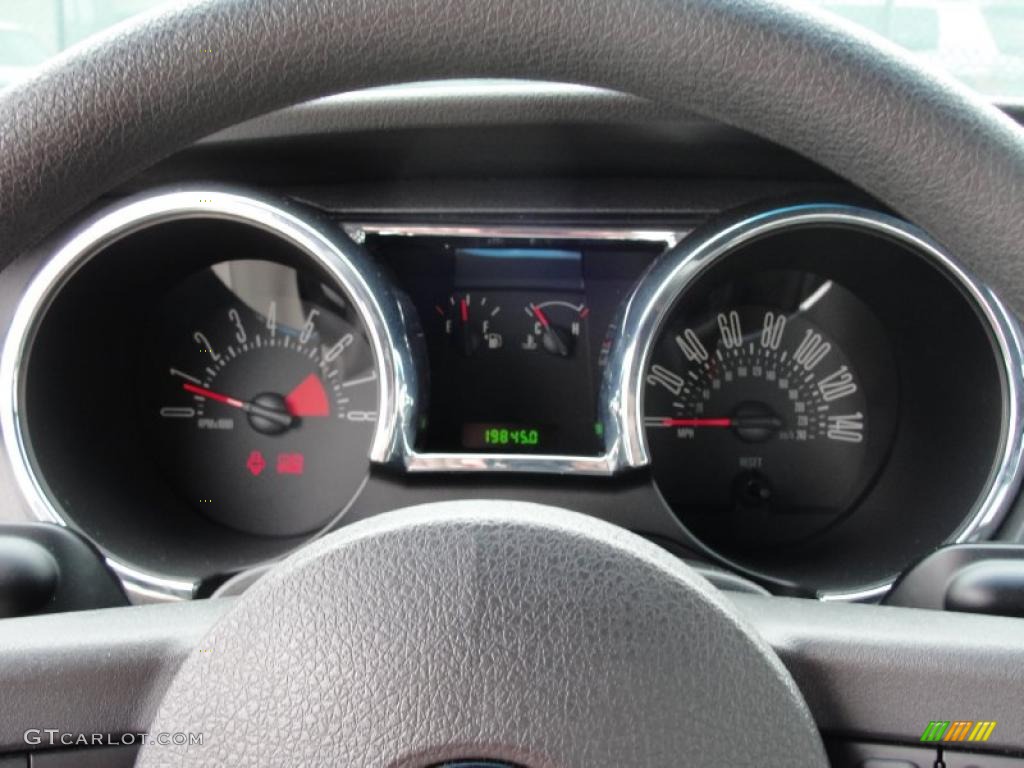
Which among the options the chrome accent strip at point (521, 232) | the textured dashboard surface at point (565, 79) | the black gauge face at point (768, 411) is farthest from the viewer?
the black gauge face at point (768, 411)

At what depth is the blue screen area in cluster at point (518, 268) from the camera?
1.81 metres

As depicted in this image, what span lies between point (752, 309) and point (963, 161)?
123 cm

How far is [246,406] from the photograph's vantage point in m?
1.99

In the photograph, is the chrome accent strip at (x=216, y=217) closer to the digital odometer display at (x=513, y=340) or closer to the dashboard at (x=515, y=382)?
the dashboard at (x=515, y=382)

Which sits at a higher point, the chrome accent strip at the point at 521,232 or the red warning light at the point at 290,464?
the chrome accent strip at the point at 521,232

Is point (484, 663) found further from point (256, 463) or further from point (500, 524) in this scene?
point (256, 463)

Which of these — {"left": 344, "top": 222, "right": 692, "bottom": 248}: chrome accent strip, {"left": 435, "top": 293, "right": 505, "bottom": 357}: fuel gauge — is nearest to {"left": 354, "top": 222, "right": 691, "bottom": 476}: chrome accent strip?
{"left": 344, "top": 222, "right": 692, "bottom": 248}: chrome accent strip

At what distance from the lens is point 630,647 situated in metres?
0.79

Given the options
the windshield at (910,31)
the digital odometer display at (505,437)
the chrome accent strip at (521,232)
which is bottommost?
the digital odometer display at (505,437)

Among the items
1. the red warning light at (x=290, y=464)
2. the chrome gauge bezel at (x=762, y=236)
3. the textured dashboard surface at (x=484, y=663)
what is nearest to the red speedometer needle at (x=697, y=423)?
the chrome gauge bezel at (x=762, y=236)

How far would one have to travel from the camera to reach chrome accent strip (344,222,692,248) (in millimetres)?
1751

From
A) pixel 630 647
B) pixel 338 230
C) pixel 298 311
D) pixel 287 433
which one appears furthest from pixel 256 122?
pixel 630 647

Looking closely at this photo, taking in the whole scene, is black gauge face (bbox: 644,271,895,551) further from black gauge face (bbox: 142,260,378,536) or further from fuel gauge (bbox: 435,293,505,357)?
black gauge face (bbox: 142,260,378,536)

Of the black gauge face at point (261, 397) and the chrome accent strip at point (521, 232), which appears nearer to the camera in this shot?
the chrome accent strip at point (521, 232)
